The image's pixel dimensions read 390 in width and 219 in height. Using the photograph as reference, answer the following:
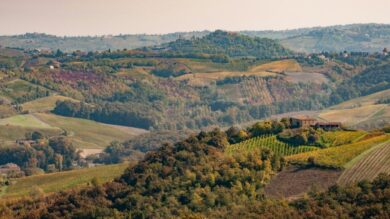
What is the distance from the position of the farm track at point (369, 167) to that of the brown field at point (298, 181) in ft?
5.04

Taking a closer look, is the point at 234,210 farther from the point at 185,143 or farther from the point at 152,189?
the point at 185,143

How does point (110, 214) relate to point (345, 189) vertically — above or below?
below

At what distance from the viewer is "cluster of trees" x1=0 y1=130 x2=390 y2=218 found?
325 feet

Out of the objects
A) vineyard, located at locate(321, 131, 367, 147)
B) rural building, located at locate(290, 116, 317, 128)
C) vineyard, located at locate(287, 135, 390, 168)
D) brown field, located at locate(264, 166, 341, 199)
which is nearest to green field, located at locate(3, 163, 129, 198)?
rural building, located at locate(290, 116, 317, 128)

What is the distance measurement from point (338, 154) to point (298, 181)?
882cm

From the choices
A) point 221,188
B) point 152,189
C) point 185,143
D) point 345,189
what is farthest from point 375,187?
point 185,143

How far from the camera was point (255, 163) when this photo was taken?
359ft

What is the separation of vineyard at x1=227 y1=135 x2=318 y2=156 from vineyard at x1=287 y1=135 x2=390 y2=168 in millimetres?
5155

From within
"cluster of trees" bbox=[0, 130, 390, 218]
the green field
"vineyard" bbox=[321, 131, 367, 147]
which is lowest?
the green field

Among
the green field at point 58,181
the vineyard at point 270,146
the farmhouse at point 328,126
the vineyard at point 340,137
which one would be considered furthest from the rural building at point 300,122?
the green field at point 58,181

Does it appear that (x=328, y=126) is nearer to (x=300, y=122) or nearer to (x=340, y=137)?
(x=300, y=122)

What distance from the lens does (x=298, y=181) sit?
102000 mm

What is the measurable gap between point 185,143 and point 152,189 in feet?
47.4

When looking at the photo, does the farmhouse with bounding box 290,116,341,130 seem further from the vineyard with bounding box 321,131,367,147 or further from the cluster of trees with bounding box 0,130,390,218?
the cluster of trees with bounding box 0,130,390,218
